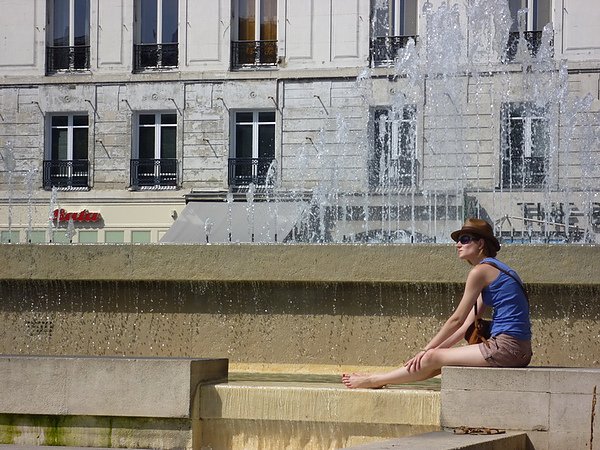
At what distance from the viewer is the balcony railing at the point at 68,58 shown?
96.6 ft

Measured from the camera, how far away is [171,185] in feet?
94.6

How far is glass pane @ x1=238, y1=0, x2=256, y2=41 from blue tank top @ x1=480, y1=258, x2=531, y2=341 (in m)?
21.9

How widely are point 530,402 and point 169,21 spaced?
2309 centimetres

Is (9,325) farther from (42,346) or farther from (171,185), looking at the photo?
(171,185)

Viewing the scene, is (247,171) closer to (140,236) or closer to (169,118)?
(169,118)

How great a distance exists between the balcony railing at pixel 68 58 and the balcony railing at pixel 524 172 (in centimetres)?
967

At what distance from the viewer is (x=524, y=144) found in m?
27.0

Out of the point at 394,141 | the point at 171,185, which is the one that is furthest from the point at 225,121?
the point at 394,141

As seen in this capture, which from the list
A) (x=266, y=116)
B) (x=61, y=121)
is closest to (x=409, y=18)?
(x=266, y=116)

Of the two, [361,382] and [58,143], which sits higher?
[58,143]

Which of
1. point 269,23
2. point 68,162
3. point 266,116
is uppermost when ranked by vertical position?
point 269,23

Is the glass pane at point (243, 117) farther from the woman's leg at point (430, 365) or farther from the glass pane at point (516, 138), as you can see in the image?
the woman's leg at point (430, 365)

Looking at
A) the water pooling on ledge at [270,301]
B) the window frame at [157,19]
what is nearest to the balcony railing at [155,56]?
the window frame at [157,19]

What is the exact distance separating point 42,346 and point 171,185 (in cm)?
1858
